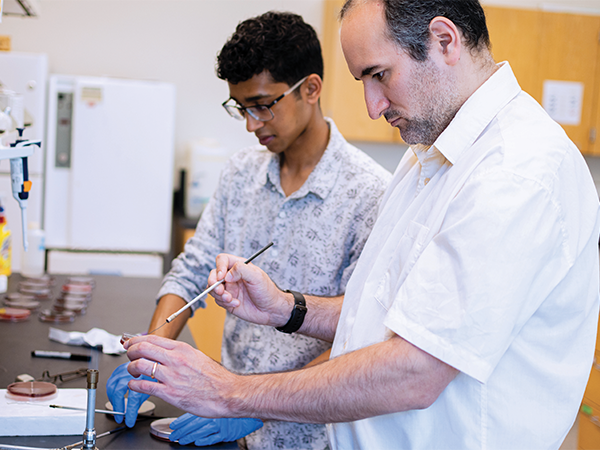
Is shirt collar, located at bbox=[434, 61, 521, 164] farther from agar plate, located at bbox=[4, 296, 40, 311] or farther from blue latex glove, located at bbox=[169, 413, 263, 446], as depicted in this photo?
agar plate, located at bbox=[4, 296, 40, 311]

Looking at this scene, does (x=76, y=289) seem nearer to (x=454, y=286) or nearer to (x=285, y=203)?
(x=285, y=203)

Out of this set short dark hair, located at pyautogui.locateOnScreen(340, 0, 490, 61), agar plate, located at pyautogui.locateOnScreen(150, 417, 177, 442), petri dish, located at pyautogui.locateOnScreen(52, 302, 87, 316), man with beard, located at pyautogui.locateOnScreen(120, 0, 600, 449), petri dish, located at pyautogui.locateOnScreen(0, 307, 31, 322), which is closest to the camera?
man with beard, located at pyautogui.locateOnScreen(120, 0, 600, 449)

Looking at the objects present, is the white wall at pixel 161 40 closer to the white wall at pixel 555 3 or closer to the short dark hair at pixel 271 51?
the white wall at pixel 555 3

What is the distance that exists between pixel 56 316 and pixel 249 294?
80 cm

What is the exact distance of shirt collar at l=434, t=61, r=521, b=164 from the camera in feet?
3.14

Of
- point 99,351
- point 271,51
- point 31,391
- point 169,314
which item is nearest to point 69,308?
point 99,351

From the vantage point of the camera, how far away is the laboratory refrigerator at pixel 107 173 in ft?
11.2

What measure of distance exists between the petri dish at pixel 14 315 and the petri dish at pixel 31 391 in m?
A: 0.64

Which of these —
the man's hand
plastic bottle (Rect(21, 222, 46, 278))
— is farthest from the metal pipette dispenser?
plastic bottle (Rect(21, 222, 46, 278))

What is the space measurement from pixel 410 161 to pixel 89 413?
79cm

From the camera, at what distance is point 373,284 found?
103 cm

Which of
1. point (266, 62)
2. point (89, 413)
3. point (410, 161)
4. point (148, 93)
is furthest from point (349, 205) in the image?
point (148, 93)

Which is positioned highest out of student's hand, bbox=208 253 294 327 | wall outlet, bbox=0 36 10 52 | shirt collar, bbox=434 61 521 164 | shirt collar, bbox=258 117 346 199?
wall outlet, bbox=0 36 10 52

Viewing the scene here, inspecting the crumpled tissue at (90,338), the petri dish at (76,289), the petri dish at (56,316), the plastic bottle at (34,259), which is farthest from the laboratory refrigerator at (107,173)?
the crumpled tissue at (90,338)
